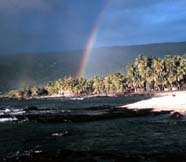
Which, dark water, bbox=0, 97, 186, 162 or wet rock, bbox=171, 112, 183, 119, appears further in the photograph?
wet rock, bbox=171, 112, 183, 119

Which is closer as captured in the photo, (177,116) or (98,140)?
(98,140)

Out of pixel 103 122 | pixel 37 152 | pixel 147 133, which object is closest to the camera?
pixel 37 152

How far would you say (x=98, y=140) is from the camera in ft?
256

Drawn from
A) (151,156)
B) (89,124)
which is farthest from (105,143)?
(89,124)

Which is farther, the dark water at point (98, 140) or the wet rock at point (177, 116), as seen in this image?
the wet rock at point (177, 116)

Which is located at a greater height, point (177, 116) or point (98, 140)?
point (177, 116)

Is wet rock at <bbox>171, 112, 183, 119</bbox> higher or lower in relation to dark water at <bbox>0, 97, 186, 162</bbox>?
higher

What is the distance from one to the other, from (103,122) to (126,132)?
22.8m

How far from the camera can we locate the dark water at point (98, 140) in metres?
62.7

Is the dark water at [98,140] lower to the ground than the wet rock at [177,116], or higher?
lower

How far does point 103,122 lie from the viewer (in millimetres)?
108938

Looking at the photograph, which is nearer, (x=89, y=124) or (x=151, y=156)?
(x=151, y=156)

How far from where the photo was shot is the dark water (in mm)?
62719

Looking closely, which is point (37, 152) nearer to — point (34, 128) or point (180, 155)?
point (180, 155)
